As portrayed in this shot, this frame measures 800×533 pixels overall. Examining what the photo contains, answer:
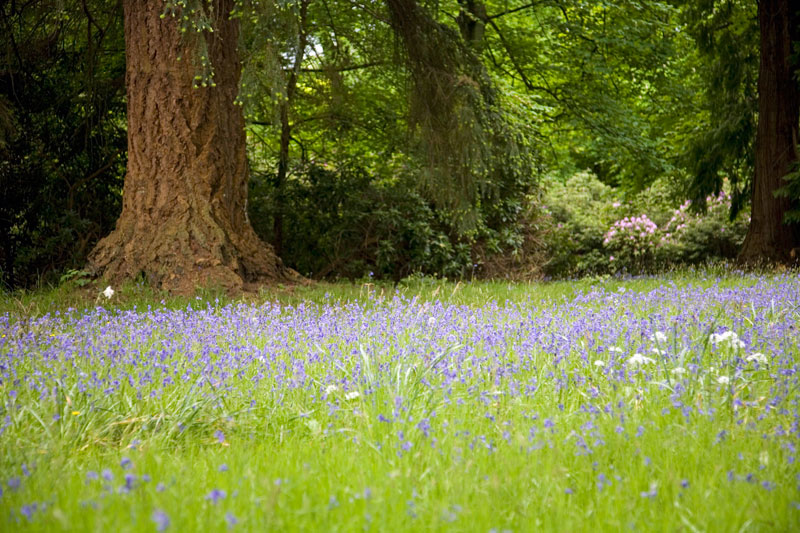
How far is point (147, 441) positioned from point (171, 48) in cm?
686

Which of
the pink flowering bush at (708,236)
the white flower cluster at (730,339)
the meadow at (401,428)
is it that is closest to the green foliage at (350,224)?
the pink flowering bush at (708,236)

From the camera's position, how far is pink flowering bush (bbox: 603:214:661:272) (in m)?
17.4

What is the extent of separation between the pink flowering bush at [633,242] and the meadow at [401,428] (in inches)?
490

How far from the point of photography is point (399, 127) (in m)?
13.3

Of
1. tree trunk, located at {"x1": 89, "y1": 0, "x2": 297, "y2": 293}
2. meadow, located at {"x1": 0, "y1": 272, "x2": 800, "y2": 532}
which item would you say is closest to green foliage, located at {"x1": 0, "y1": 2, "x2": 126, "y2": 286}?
tree trunk, located at {"x1": 89, "y1": 0, "x2": 297, "y2": 293}

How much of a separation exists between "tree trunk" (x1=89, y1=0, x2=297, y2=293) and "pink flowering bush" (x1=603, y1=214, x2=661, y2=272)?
447 inches

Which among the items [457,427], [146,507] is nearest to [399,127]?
[457,427]

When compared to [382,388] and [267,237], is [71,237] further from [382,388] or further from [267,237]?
Answer: [382,388]

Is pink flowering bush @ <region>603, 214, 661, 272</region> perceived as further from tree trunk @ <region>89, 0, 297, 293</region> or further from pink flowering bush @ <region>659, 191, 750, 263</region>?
tree trunk @ <region>89, 0, 297, 293</region>

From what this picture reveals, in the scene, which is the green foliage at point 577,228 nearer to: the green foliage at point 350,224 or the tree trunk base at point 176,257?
the green foliage at point 350,224

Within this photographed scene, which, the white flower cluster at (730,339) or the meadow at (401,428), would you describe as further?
the white flower cluster at (730,339)

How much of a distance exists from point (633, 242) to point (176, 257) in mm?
12562

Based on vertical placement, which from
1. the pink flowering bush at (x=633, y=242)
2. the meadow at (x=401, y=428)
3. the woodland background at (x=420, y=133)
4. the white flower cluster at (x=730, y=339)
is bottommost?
the meadow at (x=401, y=428)

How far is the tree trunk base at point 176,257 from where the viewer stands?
27.1 feet
